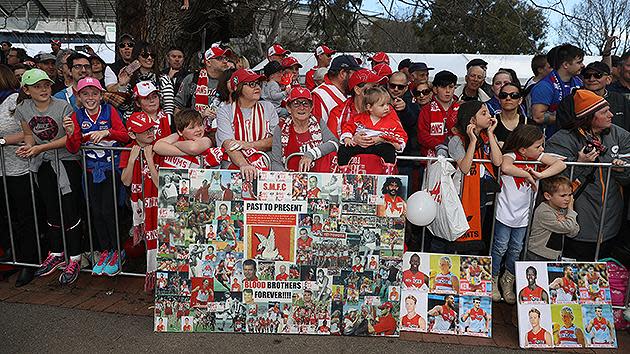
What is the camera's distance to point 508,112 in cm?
496

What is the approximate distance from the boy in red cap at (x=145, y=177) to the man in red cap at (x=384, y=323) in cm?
203

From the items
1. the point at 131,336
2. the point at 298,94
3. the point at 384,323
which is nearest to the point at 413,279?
the point at 384,323

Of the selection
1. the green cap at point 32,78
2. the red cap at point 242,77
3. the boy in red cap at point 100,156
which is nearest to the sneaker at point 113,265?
the boy in red cap at point 100,156

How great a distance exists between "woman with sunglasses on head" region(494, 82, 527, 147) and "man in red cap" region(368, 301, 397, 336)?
5.86ft

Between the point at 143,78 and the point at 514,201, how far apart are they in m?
4.35

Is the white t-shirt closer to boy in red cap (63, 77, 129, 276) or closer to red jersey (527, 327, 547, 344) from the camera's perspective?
red jersey (527, 327, 547, 344)

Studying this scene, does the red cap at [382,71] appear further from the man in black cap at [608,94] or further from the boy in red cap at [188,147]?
the man in black cap at [608,94]

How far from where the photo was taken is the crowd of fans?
14.9 ft

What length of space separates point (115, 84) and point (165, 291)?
324 cm

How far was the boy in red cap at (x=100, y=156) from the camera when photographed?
201 inches

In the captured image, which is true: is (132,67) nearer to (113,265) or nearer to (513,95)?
(113,265)

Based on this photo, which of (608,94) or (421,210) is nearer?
(421,210)

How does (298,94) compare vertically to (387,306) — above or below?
above

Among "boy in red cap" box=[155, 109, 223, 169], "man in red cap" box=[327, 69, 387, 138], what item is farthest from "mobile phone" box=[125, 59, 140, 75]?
"man in red cap" box=[327, 69, 387, 138]
